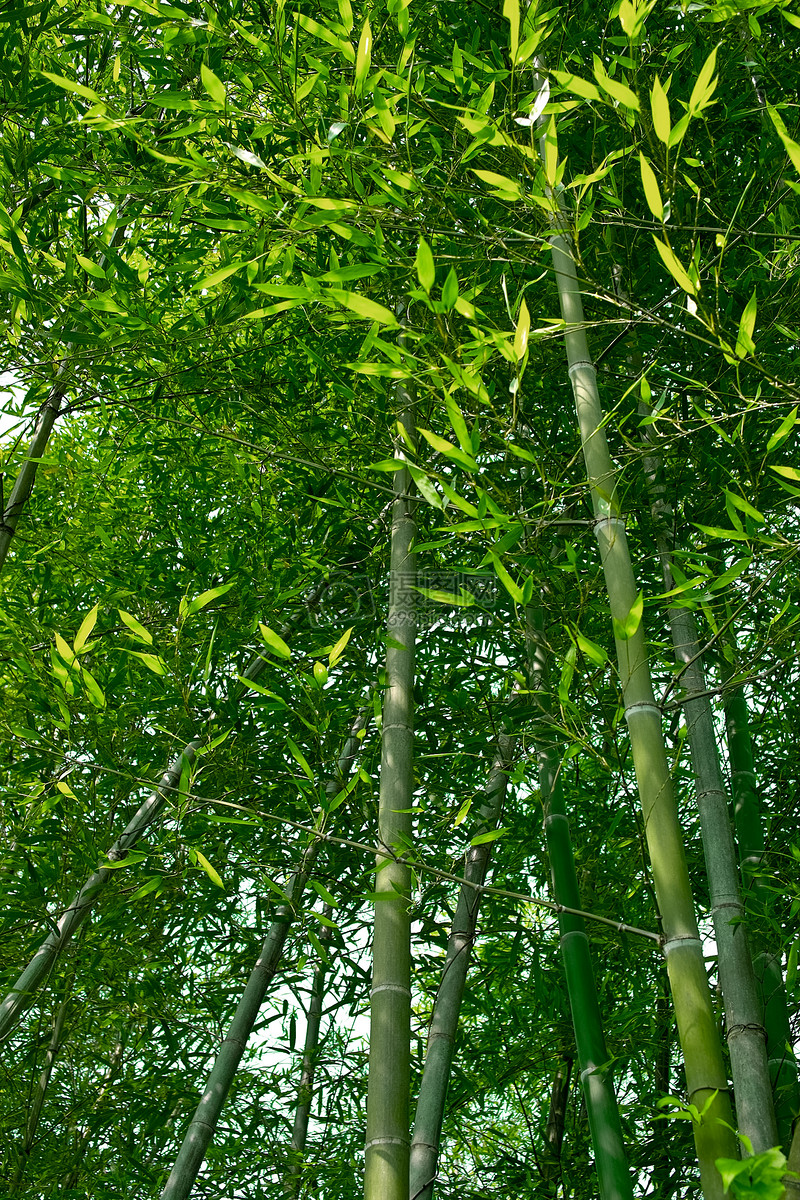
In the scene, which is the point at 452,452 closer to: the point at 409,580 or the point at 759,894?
the point at 409,580

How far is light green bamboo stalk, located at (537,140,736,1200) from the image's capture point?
131 centimetres

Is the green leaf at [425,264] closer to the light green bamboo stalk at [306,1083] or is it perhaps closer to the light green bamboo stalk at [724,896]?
the light green bamboo stalk at [724,896]

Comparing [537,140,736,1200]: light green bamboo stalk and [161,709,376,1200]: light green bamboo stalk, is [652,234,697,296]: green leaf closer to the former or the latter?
[537,140,736,1200]: light green bamboo stalk

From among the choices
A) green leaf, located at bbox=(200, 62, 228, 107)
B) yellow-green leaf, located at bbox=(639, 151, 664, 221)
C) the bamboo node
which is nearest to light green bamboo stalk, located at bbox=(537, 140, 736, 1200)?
the bamboo node

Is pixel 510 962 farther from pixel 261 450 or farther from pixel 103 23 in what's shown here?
pixel 103 23

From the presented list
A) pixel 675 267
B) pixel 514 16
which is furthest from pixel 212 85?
pixel 675 267

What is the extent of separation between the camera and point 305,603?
309 centimetres

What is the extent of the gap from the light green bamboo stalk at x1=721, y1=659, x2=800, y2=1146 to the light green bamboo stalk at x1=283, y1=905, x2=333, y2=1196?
1298 millimetres

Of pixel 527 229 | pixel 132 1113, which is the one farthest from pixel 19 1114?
pixel 527 229

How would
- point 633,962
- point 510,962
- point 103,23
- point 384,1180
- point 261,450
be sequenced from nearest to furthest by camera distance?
point 384,1180 < point 103,23 < point 261,450 < point 633,962 < point 510,962

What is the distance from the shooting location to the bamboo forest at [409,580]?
5.62 ft

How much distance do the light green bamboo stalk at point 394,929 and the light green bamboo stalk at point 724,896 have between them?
1.82ft

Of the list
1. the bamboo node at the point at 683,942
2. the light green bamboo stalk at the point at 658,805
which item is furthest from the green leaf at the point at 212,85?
the bamboo node at the point at 683,942

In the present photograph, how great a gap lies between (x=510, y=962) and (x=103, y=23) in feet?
8.49
